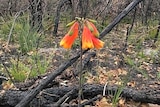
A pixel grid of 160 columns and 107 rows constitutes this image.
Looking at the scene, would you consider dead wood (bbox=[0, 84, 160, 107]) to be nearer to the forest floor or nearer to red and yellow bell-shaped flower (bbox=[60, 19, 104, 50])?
the forest floor

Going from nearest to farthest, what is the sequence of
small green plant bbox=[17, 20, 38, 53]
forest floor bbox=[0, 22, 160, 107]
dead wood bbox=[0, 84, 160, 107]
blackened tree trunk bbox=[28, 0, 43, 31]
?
1. dead wood bbox=[0, 84, 160, 107]
2. forest floor bbox=[0, 22, 160, 107]
3. small green plant bbox=[17, 20, 38, 53]
4. blackened tree trunk bbox=[28, 0, 43, 31]

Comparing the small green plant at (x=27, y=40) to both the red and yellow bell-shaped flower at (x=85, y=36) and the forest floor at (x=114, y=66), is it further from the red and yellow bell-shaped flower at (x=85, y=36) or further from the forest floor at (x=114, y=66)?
the red and yellow bell-shaped flower at (x=85, y=36)

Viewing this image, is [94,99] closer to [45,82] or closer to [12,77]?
[45,82]

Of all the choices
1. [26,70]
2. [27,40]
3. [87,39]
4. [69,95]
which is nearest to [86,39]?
[87,39]

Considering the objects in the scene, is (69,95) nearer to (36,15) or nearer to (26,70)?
(26,70)

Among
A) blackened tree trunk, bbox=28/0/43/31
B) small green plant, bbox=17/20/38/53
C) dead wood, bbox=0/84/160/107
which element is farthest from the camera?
blackened tree trunk, bbox=28/0/43/31

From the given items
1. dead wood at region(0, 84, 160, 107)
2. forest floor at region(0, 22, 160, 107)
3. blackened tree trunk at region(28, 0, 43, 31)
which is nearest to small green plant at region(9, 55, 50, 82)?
forest floor at region(0, 22, 160, 107)

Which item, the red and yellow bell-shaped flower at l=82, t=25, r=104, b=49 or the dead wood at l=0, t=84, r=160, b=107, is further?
the dead wood at l=0, t=84, r=160, b=107
